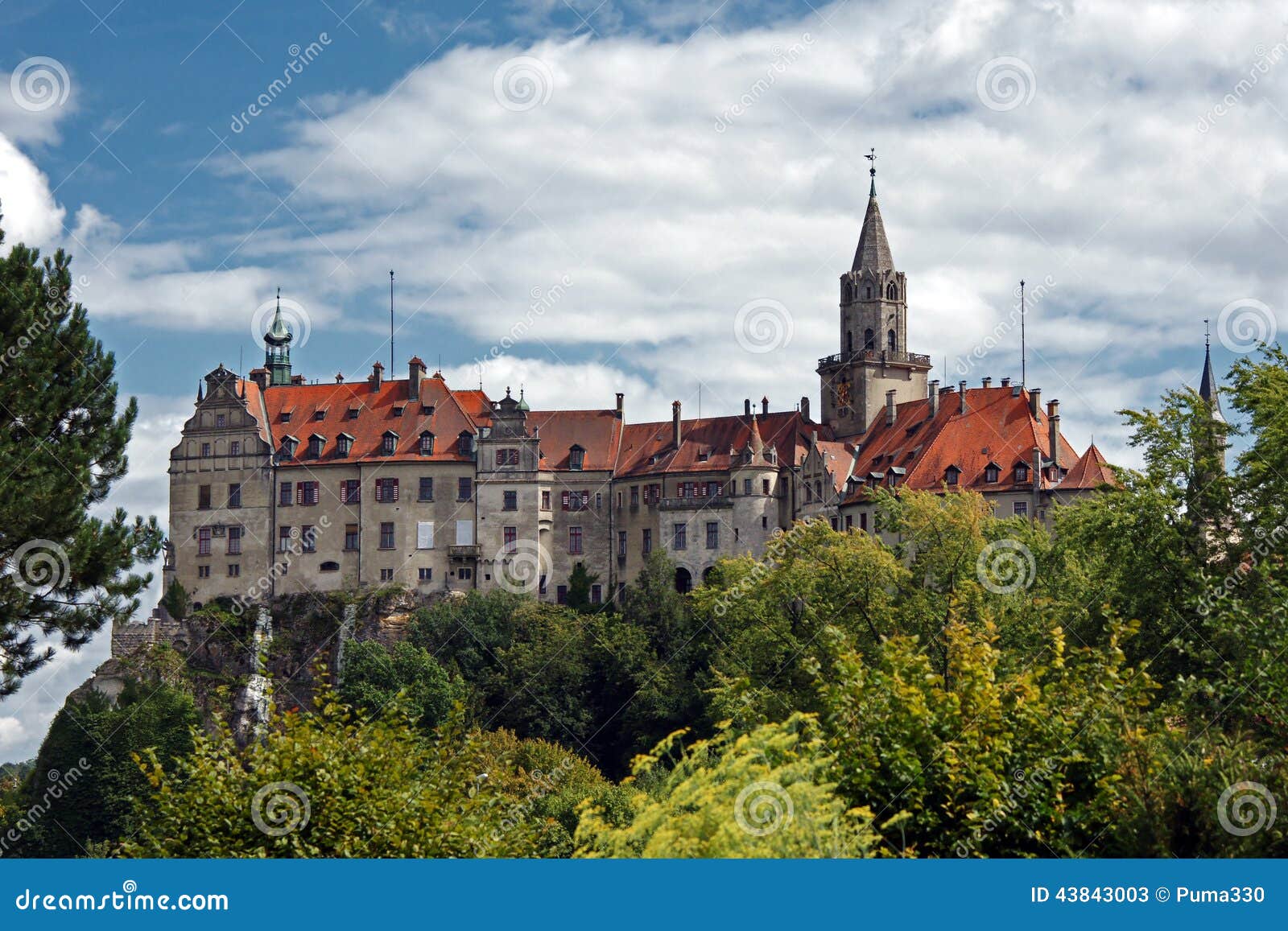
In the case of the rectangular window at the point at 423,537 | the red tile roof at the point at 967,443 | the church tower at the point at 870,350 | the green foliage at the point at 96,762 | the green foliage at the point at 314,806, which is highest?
the church tower at the point at 870,350

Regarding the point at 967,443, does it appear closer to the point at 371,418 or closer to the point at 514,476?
the point at 514,476

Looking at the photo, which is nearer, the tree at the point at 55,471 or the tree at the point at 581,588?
the tree at the point at 55,471

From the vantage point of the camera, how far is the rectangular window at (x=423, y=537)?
336 ft

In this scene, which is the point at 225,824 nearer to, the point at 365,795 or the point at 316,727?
the point at 365,795

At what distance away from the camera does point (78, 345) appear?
39.8 m

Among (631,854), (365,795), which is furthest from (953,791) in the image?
(365,795)

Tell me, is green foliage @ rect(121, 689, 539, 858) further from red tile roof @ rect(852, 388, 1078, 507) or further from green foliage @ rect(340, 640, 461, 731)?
red tile roof @ rect(852, 388, 1078, 507)

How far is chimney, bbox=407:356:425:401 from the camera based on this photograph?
351 ft

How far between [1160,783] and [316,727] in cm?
1256

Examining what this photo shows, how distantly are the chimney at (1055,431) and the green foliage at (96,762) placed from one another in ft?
146

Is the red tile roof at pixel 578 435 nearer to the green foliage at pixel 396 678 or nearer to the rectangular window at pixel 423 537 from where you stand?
the rectangular window at pixel 423 537

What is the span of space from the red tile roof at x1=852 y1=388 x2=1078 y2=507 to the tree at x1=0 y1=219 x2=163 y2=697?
57735 mm

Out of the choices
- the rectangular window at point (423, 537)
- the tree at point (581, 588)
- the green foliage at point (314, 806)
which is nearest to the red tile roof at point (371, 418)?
the rectangular window at point (423, 537)

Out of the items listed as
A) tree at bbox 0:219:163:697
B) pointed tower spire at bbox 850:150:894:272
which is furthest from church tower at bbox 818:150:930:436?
Result: tree at bbox 0:219:163:697
